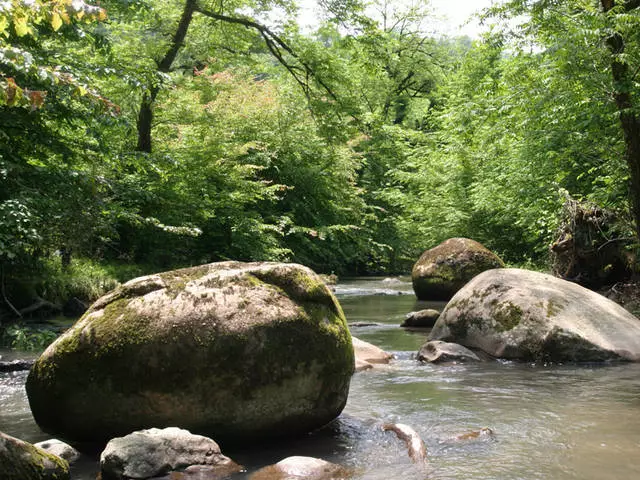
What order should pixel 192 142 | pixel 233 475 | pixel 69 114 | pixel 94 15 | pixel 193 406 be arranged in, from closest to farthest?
1. pixel 94 15
2. pixel 233 475
3. pixel 193 406
4. pixel 69 114
5. pixel 192 142

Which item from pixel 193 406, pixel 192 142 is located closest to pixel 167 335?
pixel 193 406

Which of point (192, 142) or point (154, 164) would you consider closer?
point (154, 164)

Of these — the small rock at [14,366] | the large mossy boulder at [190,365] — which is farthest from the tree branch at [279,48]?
the large mossy boulder at [190,365]

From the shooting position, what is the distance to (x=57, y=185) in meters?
9.46

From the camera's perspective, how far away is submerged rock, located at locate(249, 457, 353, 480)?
4113 mm

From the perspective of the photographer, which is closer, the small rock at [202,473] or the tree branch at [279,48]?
the small rock at [202,473]

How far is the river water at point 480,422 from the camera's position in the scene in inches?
172

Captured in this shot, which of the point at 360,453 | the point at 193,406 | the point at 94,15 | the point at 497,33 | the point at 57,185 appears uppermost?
the point at 497,33

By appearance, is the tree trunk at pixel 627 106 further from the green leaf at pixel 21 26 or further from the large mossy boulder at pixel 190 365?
the green leaf at pixel 21 26

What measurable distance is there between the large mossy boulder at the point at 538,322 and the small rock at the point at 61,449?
18.4 feet

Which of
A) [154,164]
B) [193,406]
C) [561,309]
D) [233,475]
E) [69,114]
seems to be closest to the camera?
[233,475]

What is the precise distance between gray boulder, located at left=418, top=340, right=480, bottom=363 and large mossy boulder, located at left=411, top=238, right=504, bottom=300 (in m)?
7.11

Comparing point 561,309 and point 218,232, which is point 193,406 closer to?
point 561,309

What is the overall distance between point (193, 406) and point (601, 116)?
9.77 meters
